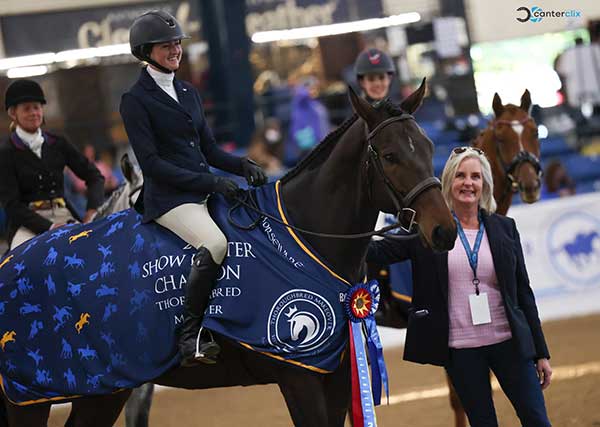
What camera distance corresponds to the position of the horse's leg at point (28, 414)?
16.4 feet

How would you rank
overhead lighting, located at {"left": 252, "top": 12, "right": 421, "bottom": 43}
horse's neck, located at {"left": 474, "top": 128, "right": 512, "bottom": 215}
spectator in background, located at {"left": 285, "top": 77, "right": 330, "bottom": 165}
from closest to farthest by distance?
horse's neck, located at {"left": 474, "top": 128, "right": 512, "bottom": 215} < spectator in background, located at {"left": 285, "top": 77, "right": 330, "bottom": 165} < overhead lighting, located at {"left": 252, "top": 12, "right": 421, "bottom": 43}

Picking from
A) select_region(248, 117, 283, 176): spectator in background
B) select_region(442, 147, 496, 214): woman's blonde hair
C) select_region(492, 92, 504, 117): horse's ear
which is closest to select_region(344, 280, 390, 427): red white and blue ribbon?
select_region(442, 147, 496, 214): woman's blonde hair

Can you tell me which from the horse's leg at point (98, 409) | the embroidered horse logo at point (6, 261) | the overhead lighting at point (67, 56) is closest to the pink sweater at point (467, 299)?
the horse's leg at point (98, 409)

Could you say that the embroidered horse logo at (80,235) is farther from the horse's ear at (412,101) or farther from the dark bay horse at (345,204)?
the horse's ear at (412,101)

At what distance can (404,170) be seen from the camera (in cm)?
403

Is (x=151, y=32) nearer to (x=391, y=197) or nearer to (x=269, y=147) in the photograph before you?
(x=391, y=197)

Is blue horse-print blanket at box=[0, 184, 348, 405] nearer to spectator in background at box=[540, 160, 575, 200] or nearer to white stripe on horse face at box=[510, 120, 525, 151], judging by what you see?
white stripe on horse face at box=[510, 120, 525, 151]

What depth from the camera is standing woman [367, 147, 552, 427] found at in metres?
4.39

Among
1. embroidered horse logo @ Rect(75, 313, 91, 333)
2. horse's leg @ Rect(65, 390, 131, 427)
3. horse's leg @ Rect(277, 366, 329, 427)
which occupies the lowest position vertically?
horse's leg @ Rect(65, 390, 131, 427)

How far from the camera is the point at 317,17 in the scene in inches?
591

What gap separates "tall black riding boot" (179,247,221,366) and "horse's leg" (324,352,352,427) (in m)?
0.53

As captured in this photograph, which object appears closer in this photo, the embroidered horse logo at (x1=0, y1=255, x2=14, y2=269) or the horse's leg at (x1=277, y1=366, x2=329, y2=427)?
the horse's leg at (x1=277, y1=366, x2=329, y2=427)

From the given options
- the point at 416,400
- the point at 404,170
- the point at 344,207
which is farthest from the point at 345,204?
the point at 416,400

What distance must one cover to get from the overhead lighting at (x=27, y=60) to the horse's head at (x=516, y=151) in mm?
9370
